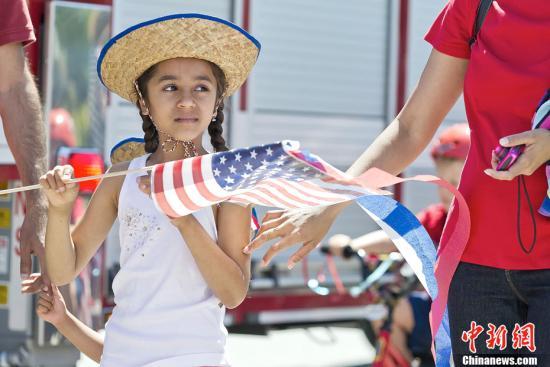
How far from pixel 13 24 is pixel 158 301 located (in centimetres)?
116

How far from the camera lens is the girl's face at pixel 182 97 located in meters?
2.62

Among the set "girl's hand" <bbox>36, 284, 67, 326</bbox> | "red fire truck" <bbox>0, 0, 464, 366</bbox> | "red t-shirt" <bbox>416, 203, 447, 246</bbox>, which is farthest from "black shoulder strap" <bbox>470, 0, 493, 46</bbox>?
"red fire truck" <bbox>0, 0, 464, 366</bbox>

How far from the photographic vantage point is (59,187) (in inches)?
94.7

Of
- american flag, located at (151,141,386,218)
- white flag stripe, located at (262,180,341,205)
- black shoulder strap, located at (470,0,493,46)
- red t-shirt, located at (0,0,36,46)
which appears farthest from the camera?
red t-shirt, located at (0,0,36,46)

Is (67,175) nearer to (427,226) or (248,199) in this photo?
(248,199)

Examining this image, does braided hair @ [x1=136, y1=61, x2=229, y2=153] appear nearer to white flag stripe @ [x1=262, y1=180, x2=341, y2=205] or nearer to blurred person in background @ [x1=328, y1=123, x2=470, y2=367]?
white flag stripe @ [x1=262, y1=180, x2=341, y2=205]

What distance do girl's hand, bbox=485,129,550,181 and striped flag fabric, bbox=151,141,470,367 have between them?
0.13 metres

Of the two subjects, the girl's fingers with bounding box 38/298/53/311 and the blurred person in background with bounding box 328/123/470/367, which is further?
the blurred person in background with bounding box 328/123/470/367

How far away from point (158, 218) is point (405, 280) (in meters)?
2.43

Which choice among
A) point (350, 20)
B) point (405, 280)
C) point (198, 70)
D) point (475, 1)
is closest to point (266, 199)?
point (198, 70)

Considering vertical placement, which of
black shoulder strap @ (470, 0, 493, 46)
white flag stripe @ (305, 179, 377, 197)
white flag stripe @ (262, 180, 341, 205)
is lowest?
white flag stripe @ (262, 180, 341, 205)

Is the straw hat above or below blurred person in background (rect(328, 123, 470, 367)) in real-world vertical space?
above

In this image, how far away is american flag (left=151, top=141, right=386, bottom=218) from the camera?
222cm

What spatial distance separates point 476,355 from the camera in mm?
2488
